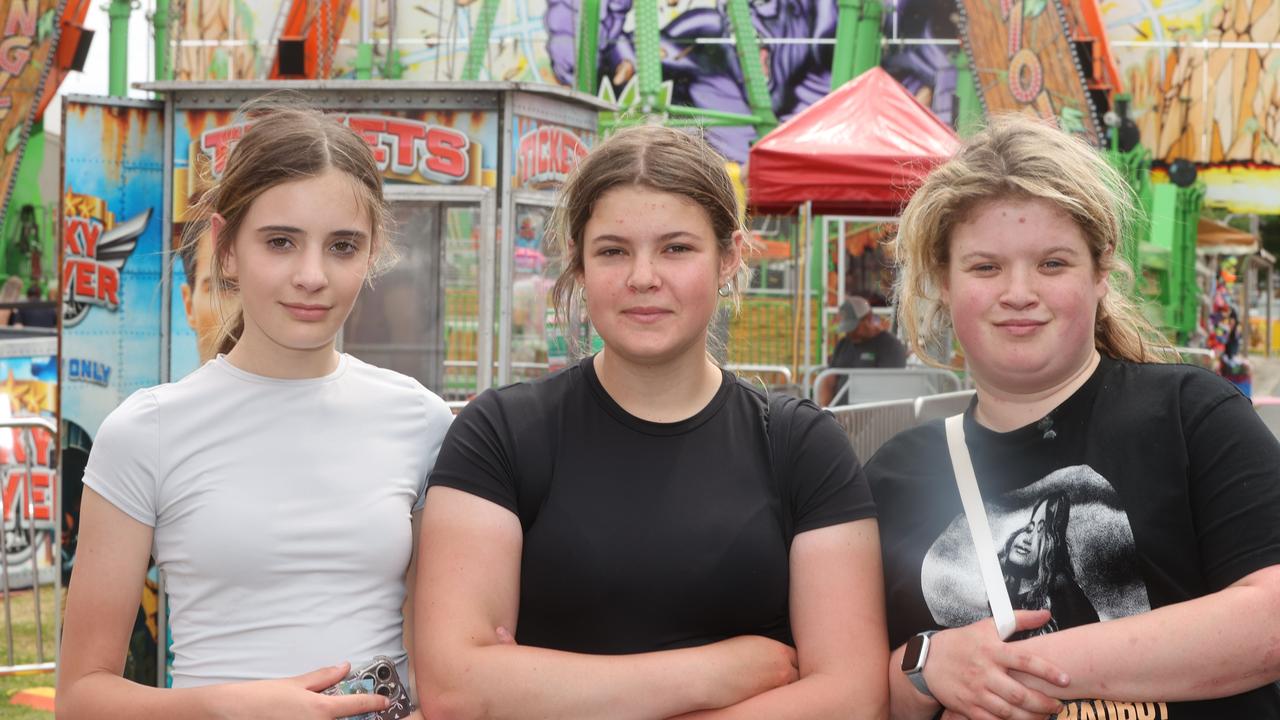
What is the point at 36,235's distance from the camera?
25.1m

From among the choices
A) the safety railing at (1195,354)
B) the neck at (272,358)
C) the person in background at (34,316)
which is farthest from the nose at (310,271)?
the person in background at (34,316)

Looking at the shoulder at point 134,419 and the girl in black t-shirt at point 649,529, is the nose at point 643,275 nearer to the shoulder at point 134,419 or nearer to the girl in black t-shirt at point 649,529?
the girl in black t-shirt at point 649,529

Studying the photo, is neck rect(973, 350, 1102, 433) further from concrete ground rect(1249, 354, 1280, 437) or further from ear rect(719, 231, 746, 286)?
concrete ground rect(1249, 354, 1280, 437)

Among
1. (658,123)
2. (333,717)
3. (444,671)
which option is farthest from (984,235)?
(333,717)

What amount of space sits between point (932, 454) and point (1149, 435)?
37 centimetres

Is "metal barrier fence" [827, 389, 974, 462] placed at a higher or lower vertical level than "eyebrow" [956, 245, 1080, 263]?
lower

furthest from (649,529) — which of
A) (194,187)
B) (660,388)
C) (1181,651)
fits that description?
(194,187)

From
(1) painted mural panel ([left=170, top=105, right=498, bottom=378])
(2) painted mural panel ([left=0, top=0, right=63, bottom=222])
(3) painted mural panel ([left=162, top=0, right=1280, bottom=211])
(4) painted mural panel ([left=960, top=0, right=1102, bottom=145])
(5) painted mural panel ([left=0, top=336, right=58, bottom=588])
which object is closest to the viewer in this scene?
(1) painted mural panel ([left=170, top=105, right=498, bottom=378])

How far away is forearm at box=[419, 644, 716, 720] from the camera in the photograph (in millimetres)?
2004

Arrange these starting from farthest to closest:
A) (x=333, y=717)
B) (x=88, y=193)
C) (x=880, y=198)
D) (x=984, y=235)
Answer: (x=880, y=198) < (x=88, y=193) < (x=984, y=235) < (x=333, y=717)

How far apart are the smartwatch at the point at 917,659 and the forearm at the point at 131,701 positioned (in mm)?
1112

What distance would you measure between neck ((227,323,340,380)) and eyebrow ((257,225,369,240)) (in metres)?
0.18

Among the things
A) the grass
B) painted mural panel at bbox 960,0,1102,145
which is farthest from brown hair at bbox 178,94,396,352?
painted mural panel at bbox 960,0,1102,145

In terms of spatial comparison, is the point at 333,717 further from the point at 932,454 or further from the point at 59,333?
the point at 59,333
